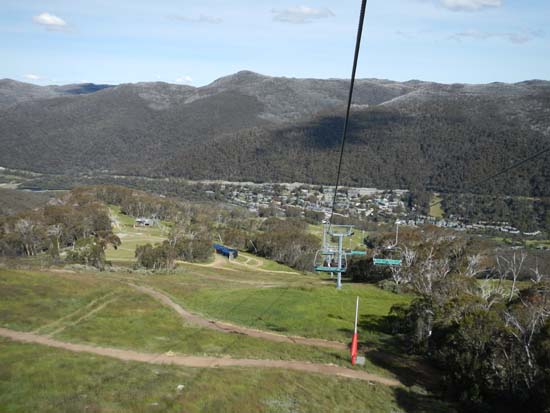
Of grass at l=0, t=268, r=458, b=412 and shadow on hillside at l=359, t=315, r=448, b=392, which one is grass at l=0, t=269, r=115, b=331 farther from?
shadow on hillside at l=359, t=315, r=448, b=392

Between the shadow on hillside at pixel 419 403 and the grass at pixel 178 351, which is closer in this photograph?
the grass at pixel 178 351

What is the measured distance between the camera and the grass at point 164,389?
17828mm

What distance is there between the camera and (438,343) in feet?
90.5

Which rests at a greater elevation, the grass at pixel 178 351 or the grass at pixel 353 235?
the grass at pixel 178 351

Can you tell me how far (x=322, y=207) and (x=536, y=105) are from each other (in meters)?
88.8

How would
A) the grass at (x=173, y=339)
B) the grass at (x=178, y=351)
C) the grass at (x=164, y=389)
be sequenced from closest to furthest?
1. the grass at (x=164, y=389)
2. the grass at (x=178, y=351)
3. the grass at (x=173, y=339)

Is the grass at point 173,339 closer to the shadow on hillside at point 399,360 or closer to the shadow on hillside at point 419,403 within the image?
the shadow on hillside at point 399,360

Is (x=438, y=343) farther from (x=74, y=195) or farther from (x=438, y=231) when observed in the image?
(x=74, y=195)

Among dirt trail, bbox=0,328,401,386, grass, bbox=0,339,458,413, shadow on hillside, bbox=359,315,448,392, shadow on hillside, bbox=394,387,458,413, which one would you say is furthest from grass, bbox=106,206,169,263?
shadow on hillside, bbox=394,387,458,413

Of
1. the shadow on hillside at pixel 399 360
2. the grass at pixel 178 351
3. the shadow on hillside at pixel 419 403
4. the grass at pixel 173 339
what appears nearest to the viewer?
the grass at pixel 178 351

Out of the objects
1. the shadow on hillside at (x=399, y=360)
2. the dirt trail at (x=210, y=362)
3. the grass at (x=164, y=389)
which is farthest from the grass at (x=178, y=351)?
the dirt trail at (x=210, y=362)

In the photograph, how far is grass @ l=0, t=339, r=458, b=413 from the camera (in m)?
17.8

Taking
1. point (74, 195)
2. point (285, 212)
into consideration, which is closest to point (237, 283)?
point (74, 195)

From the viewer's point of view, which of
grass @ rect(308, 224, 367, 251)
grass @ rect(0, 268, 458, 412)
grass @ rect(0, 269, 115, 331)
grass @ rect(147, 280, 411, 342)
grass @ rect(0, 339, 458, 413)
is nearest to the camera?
grass @ rect(0, 339, 458, 413)
